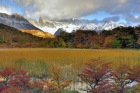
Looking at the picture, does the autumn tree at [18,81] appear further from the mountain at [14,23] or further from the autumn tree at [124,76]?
the mountain at [14,23]

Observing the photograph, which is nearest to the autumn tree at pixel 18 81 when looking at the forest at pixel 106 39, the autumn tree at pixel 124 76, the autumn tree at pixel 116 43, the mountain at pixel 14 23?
the autumn tree at pixel 124 76

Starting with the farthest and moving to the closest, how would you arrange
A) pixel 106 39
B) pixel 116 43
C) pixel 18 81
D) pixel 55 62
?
pixel 106 39 < pixel 116 43 < pixel 55 62 < pixel 18 81

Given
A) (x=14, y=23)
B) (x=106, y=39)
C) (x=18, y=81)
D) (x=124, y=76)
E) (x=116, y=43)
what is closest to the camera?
(x=18, y=81)

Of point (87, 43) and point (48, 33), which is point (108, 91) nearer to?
point (87, 43)

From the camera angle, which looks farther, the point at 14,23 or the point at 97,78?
the point at 14,23

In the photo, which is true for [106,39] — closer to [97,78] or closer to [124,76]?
[124,76]

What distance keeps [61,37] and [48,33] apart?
9634 cm

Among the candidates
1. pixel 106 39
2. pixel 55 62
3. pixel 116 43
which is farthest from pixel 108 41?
pixel 55 62

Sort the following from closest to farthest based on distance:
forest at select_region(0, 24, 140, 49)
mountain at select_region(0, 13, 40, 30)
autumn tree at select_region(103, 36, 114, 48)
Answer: forest at select_region(0, 24, 140, 49) → autumn tree at select_region(103, 36, 114, 48) → mountain at select_region(0, 13, 40, 30)

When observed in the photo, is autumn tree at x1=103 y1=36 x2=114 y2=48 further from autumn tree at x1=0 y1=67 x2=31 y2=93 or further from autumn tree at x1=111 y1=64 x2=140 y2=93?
autumn tree at x1=0 y1=67 x2=31 y2=93

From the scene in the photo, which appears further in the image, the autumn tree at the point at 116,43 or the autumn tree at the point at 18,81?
the autumn tree at the point at 116,43

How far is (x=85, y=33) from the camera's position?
23859 mm

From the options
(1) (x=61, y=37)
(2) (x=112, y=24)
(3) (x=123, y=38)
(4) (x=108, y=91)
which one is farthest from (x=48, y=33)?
(4) (x=108, y=91)

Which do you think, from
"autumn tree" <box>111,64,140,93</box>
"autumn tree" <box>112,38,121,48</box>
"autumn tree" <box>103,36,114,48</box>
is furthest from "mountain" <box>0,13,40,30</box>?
"autumn tree" <box>111,64,140,93</box>
